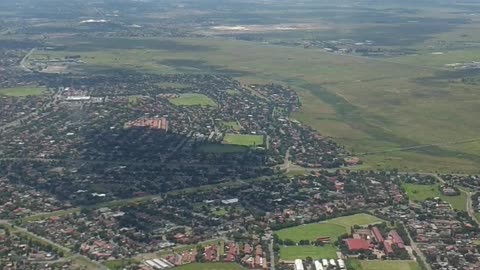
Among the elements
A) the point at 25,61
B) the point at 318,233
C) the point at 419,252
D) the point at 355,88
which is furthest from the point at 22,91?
the point at 419,252

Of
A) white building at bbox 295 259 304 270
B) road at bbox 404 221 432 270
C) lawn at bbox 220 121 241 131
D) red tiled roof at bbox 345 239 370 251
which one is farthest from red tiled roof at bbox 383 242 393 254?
lawn at bbox 220 121 241 131

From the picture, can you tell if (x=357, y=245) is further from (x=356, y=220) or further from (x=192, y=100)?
(x=192, y=100)

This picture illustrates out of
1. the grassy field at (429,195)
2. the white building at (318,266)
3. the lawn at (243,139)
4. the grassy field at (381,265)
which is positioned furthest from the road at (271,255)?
the lawn at (243,139)

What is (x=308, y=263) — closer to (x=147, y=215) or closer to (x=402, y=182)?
(x=147, y=215)

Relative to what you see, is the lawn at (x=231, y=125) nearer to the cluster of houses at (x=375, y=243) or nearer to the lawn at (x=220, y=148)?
the lawn at (x=220, y=148)

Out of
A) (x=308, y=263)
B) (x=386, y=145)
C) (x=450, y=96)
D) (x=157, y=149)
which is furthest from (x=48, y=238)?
(x=450, y=96)

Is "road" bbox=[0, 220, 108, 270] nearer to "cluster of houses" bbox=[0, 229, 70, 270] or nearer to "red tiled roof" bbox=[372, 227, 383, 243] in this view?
"cluster of houses" bbox=[0, 229, 70, 270]
